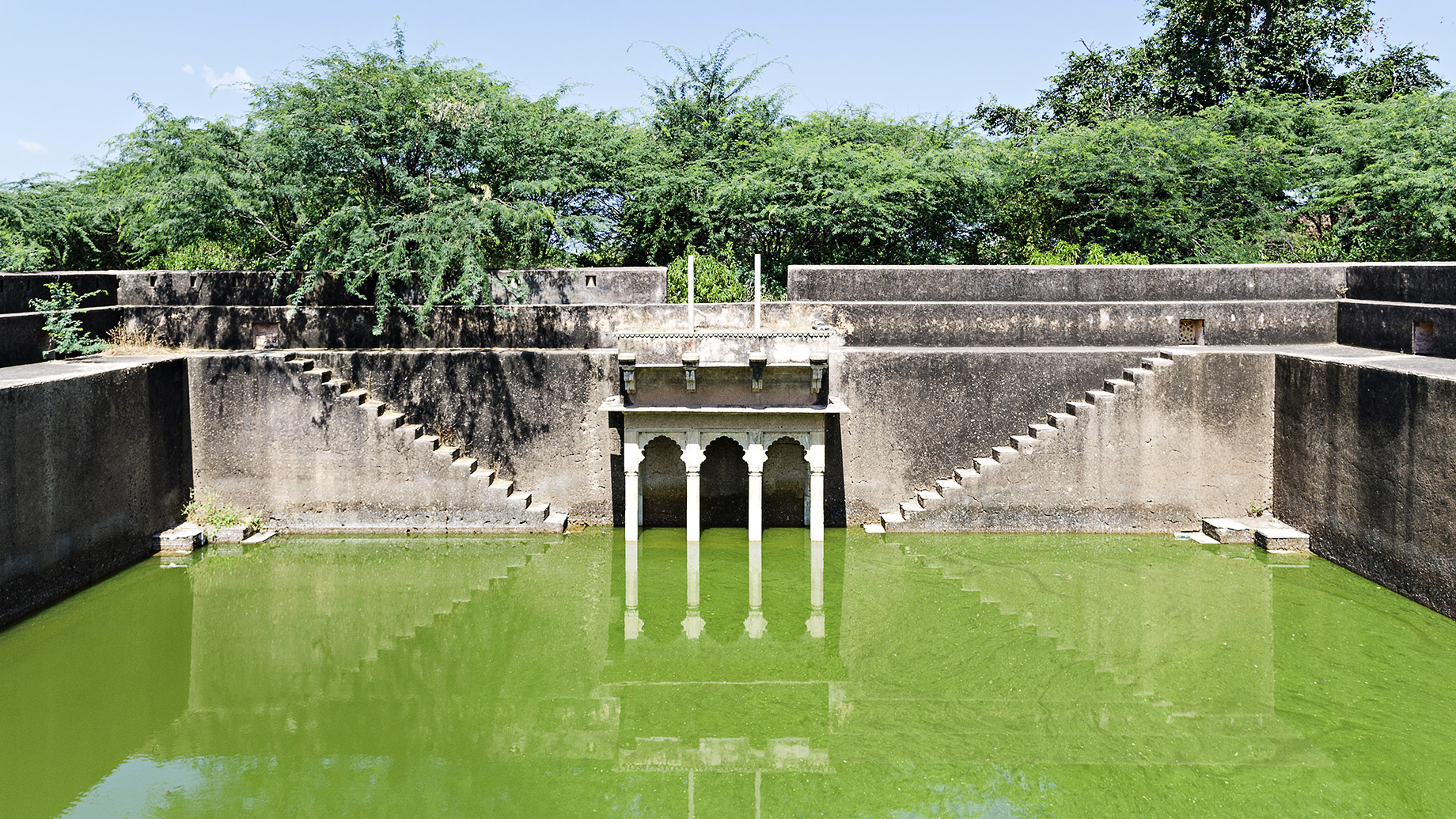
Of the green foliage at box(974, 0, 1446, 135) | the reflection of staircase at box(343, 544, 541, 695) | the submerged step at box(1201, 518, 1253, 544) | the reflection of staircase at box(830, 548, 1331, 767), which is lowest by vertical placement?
the reflection of staircase at box(830, 548, 1331, 767)

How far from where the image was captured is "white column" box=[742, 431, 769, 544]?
1152 centimetres

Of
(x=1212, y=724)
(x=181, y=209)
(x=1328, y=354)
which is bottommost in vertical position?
(x=1212, y=724)

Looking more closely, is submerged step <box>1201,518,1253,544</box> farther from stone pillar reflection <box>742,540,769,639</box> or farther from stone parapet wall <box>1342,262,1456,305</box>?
stone pillar reflection <box>742,540,769,639</box>

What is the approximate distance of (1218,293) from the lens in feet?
43.7

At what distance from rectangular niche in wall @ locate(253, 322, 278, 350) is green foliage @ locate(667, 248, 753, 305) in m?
5.03

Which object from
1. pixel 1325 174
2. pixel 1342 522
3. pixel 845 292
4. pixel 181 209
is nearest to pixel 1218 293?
pixel 1342 522

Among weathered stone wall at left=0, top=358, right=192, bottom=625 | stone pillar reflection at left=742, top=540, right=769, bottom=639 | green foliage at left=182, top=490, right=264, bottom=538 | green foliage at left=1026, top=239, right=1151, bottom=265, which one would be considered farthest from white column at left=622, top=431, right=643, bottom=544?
green foliage at left=1026, top=239, right=1151, bottom=265

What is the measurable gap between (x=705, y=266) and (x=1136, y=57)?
15.2 meters

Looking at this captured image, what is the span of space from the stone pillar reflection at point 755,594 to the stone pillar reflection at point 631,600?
960 mm

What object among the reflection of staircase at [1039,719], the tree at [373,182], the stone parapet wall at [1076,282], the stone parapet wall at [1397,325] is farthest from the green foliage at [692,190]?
the reflection of staircase at [1039,719]

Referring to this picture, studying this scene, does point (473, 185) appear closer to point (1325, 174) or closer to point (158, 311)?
point (158, 311)

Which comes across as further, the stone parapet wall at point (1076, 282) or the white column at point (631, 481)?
the stone parapet wall at point (1076, 282)

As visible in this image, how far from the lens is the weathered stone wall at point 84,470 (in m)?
9.25

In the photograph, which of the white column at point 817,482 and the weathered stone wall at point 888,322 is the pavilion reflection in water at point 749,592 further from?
the weathered stone wall at point 888,322
